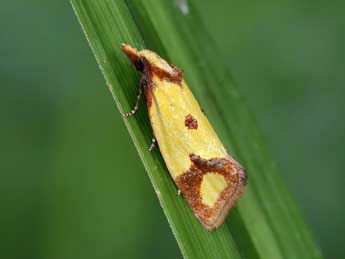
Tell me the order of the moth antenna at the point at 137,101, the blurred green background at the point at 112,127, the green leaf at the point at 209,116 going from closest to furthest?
1. the green leaf at the point at 209,116
2. the moth antenna at the point at 137,101
3. the blurred green background at the point at 112,127

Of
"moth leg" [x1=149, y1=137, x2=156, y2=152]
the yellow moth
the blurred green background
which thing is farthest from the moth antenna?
the blurred green background

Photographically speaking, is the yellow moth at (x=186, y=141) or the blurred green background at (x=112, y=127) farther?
the blurred green background at (x=112, y=127)

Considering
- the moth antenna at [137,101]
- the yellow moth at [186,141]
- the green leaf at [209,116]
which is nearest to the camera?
the green leaf at [209,116]

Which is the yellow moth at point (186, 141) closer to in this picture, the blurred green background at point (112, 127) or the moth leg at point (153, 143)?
the moth leg at point (153, 143)

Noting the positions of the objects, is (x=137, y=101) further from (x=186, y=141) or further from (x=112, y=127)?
(x=112, y=127)

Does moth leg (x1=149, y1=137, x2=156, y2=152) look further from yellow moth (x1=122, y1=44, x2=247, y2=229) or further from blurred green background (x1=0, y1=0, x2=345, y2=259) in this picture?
blurred green background (x1=0, y1=0, x2=345, y2=259)

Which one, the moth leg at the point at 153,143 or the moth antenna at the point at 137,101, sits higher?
the moth antenna at the point at 137,101

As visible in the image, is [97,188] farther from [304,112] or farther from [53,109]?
[304,112]

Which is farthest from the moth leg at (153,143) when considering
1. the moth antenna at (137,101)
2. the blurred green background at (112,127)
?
the blurred green background at (112,127)
